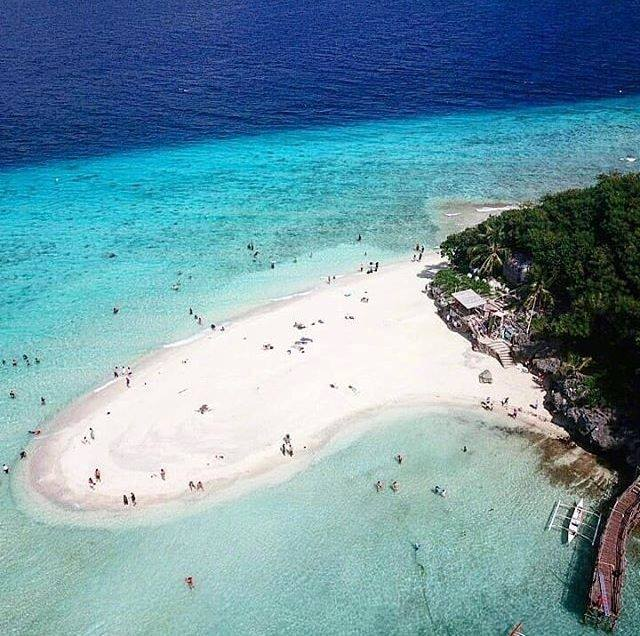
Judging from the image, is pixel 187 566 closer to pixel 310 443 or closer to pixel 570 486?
pixel 310 443

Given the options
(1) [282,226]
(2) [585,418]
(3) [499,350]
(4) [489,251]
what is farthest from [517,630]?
(1) [282,226]

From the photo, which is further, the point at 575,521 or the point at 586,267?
the point at 586,267

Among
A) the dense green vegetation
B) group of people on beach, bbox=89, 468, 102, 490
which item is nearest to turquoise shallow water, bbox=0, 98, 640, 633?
group of people on beach, bbox=89, 468, 102, 490

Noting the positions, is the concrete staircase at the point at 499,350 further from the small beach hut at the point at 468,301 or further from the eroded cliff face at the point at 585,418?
the small beach hut at the point at 468,301

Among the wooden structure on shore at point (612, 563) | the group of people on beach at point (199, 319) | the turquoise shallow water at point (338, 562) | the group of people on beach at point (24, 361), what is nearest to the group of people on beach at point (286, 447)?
the turquoise shallow water at point (338, 562)

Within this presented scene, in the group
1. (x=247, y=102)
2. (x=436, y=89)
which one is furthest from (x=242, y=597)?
(x=436, y=89)

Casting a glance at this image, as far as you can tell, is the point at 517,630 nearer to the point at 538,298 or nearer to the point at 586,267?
the point at 538,298
